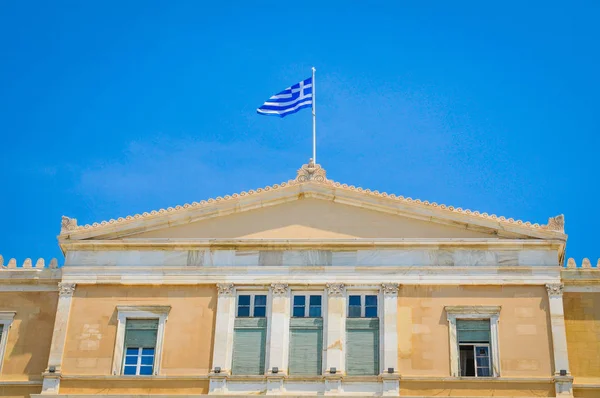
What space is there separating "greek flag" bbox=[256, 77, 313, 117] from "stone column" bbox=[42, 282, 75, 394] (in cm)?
948

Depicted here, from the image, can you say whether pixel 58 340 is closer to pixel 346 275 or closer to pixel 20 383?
pixel 20 383

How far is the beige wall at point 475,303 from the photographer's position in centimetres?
4456

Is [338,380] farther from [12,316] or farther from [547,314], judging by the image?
[12,316]

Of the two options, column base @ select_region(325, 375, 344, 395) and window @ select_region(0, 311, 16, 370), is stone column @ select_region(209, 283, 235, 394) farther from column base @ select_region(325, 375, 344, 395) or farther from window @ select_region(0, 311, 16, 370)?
window @ select_region(0, 311, 16, 370)

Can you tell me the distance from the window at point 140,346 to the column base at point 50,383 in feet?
6.86

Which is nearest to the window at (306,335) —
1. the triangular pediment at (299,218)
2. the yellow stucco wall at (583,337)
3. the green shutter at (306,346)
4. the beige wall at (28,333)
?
the green shutter at (306,346)

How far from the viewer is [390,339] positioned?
4500 cm

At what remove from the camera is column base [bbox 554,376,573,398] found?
4388 cm

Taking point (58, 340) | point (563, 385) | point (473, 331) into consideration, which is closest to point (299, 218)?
point (473, 331)

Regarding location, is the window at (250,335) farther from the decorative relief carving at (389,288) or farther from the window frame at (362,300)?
the decorative relief carving at (389,288)

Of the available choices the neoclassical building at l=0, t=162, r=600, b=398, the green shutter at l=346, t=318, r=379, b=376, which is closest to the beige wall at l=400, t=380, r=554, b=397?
the neoclassical building at l=0, t=162, r=600, b=398

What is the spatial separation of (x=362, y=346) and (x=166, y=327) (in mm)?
6192

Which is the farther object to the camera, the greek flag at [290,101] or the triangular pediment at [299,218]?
the greek flag at [290,101]

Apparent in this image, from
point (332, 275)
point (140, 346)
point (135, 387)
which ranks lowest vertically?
point (135, 387)
